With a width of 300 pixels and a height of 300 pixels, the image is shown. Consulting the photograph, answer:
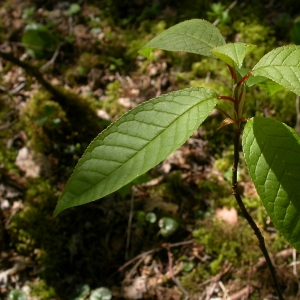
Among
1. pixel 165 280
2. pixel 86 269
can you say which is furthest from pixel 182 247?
pixel 86 269

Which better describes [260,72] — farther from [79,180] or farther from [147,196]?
[147,196]

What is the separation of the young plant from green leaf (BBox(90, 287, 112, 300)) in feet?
5.94

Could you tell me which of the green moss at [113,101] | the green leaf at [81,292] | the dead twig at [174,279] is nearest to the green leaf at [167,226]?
the dead twig at [174,279]

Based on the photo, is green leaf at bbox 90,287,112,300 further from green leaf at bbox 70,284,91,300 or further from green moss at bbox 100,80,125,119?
green moss at bbox 100,80,125,119

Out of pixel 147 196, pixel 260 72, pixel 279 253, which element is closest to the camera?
pixel 260 72

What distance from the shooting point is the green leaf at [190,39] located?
1164mm

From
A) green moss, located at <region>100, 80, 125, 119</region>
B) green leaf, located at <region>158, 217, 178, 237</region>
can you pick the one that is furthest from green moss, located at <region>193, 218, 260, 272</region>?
green moss, located at <region>100, 80, 125, 119</region>

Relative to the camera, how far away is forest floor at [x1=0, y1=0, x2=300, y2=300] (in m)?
2.55

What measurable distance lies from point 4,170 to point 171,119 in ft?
9.25

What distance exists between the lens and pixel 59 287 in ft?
8.84

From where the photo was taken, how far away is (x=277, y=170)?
0.98 m

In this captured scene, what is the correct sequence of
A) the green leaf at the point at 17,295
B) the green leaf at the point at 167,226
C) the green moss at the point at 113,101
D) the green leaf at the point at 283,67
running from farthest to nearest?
the green moss at the point at 113,101, the green leaf at the point at 167,226, the green leaf at the point at 17,295, the green leaf at the point at 283,67

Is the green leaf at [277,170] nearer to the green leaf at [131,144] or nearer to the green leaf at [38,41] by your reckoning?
the green leaf at [131,144]

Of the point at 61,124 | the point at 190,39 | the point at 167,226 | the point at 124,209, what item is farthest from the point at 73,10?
the point at 190,39
